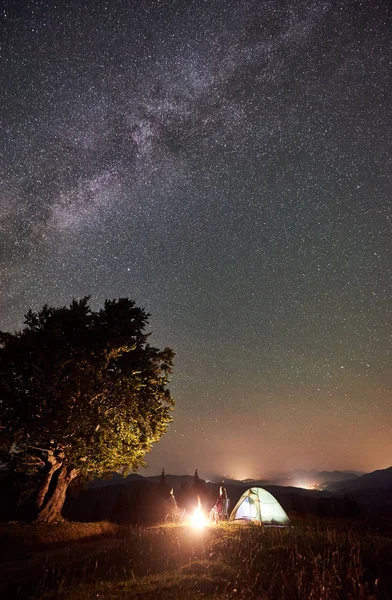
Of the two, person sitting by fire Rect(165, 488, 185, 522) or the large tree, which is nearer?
the large tree

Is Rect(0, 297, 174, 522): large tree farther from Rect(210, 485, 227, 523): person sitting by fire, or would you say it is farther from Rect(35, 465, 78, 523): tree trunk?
A: Rect(210, 485, 227, 523): person sitting by fire

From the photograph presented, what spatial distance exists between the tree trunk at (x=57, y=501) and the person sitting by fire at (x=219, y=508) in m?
9.03

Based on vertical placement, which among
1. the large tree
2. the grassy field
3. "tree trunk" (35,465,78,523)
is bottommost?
the grassy field

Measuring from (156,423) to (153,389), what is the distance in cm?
200

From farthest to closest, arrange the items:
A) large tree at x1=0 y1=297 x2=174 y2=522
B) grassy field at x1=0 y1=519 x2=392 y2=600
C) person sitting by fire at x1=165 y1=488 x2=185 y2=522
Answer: person sitting by fire at x1=165 y1=488 x2=185 y2=522 → large tree at x1=0 y1=297 x2=174 y2=522 → grassy field at x1=0 y1=519 x2=392 y2=600

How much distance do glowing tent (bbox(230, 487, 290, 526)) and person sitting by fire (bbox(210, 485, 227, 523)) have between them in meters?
0.78

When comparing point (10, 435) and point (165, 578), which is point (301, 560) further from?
point (10, 435)

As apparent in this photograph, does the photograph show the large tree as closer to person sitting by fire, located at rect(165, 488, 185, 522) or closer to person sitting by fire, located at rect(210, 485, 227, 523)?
person sitting by fire, located at rect(165, 488, 185, 522)

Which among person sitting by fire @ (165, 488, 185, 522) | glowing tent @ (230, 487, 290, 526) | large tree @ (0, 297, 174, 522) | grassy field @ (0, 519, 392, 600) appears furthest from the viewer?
glowing tent @ (230, 487, 290, 526)

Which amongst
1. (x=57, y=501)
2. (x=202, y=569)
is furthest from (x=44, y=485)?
(x=202, y=569)

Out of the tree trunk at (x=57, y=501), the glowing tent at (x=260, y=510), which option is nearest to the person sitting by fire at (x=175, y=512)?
the glowing tent at (x=260, y=510)

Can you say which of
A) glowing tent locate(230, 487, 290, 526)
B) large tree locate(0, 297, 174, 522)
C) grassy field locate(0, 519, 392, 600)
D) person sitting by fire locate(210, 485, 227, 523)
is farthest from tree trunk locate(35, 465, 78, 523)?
glowing tent locate(230, 487, 290, 526)

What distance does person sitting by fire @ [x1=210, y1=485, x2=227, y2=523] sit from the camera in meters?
22.0

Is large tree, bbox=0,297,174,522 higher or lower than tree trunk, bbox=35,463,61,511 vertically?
higher
